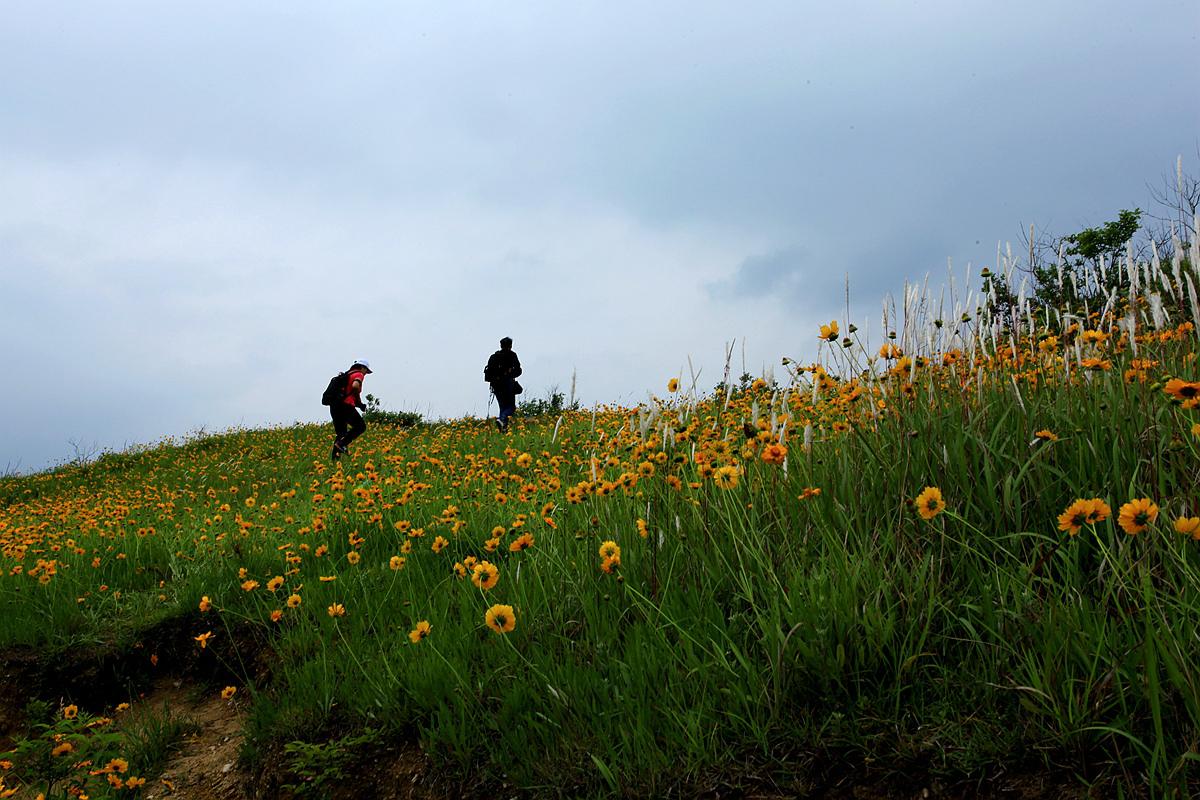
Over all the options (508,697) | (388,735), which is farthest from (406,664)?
(508,697)

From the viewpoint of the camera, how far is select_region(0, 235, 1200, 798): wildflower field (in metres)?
1.84

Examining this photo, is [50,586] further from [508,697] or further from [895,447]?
[895,447]

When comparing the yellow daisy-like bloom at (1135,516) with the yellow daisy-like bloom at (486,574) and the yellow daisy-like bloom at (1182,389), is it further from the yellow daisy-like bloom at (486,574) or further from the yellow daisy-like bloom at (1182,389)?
the yellow daisy-like bloom at (486,574)

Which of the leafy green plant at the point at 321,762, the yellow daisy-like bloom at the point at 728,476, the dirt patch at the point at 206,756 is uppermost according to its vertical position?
the yellow daisy-like bloom at the point at 728,476

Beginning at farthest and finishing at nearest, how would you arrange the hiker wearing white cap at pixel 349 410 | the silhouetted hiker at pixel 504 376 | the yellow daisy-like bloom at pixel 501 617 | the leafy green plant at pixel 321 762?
the silhouetted hiker at pixel 504 376 → the hiker wearing white cap at pixel 349 410 → the leafy green plant at pixel 321 762 → the yellow daisy-like bloom at pixel 501 617

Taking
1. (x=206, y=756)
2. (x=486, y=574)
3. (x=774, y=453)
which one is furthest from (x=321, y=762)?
(x=774, y=453)

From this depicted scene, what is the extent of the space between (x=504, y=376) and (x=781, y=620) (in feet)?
38.6

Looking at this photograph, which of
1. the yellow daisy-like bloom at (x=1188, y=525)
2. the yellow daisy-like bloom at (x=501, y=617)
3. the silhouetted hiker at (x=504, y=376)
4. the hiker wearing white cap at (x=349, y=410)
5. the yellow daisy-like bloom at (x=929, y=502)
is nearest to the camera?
the yellow daisy-like bloom at (x=1188, y=525)

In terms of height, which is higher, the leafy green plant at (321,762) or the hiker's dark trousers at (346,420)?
the hiker's dark trousers at (346,420)

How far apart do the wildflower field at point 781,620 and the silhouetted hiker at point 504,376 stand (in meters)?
8.93

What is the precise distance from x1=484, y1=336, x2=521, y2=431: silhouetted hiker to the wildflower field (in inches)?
351

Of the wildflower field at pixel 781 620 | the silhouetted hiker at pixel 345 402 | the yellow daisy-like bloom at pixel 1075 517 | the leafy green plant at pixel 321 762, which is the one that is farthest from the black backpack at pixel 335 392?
the yellow daisy-like bloom at pixel 1075 517

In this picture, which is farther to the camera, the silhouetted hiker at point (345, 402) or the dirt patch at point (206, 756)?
the silhouetted hiker at point (345, 402)

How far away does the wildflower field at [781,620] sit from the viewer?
184cm
